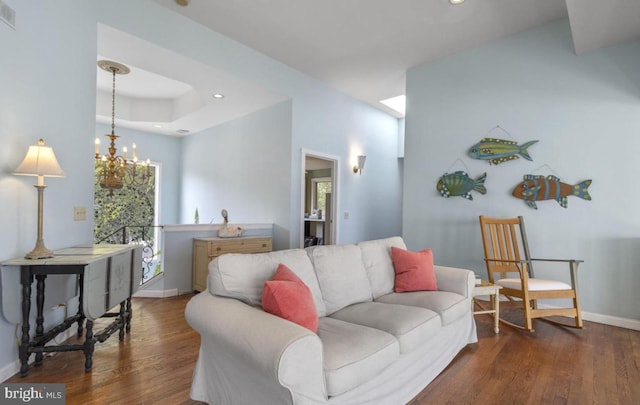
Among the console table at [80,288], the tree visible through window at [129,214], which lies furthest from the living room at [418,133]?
the tree visible through window at [129,214]

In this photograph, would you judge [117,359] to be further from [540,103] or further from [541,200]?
[540,103]

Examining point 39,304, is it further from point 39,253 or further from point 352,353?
point 352,353

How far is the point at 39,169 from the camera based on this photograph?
2096mm

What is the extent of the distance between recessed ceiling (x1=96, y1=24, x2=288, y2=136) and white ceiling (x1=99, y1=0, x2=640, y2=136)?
36 mm

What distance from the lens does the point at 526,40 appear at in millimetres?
3670

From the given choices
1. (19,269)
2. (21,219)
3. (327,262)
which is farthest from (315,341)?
(21,219)

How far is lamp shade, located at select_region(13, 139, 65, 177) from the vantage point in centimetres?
207

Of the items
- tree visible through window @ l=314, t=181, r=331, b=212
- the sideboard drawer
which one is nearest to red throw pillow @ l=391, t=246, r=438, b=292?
the sideboard drawer

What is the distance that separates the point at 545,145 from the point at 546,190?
49cm

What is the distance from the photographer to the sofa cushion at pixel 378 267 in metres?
2.57

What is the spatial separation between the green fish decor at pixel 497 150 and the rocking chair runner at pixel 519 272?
738 millimetres

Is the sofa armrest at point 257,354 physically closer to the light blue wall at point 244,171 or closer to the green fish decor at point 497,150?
the light blue wall at point 244,171

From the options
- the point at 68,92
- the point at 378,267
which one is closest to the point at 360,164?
the point at 378,267

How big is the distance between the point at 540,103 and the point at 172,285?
4.77 meters
